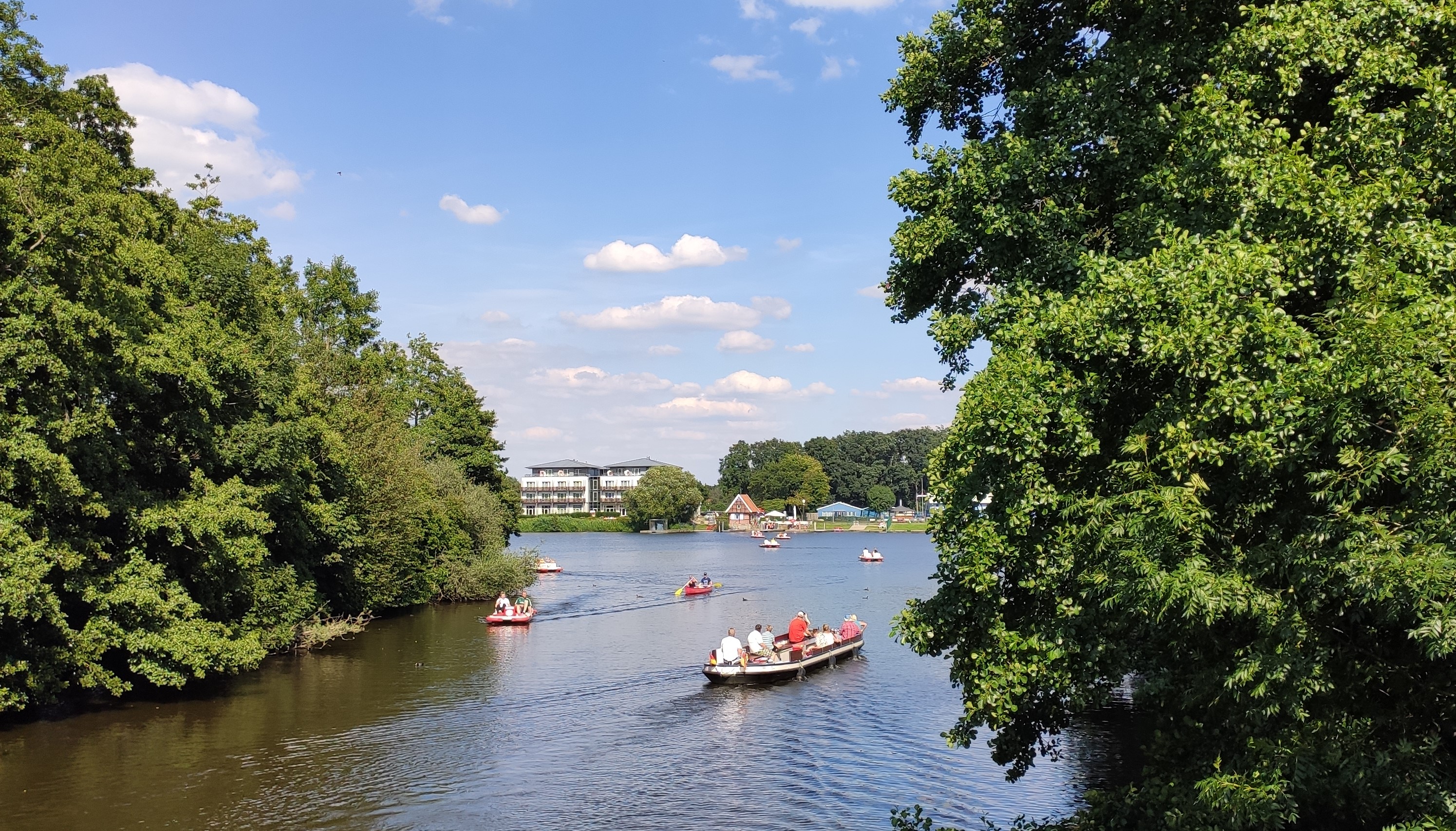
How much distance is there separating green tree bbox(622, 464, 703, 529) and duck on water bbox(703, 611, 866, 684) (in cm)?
11414

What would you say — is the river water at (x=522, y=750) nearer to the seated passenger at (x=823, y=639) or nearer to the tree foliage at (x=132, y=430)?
the seated passenger at (x=823, y=639)

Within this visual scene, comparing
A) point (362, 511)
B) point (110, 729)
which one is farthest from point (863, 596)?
point (110, 729)

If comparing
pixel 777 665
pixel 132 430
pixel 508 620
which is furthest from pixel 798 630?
pixel 132 430

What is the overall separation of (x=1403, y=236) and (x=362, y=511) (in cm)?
4099

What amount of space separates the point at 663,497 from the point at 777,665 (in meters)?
119

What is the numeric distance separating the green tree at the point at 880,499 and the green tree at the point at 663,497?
45.3 meters

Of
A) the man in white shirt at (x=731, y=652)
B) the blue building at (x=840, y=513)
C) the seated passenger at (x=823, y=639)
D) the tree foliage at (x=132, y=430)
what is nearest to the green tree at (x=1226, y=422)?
the tree foliage at (x=132, y=430)

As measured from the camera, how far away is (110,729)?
2389 centimetres

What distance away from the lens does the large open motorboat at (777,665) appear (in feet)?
103

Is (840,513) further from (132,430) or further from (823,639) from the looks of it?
(132,430)

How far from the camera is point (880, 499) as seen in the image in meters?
188

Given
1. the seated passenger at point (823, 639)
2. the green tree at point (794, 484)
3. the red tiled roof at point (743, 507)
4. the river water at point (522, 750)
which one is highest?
the green tree at point (794, 484)

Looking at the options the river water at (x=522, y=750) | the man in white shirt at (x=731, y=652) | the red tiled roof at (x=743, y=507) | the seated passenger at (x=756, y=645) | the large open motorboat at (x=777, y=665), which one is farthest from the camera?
the red tiled roof at (x=743, y=507)

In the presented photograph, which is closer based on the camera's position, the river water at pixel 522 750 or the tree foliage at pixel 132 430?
the river water at pixel 522 750
